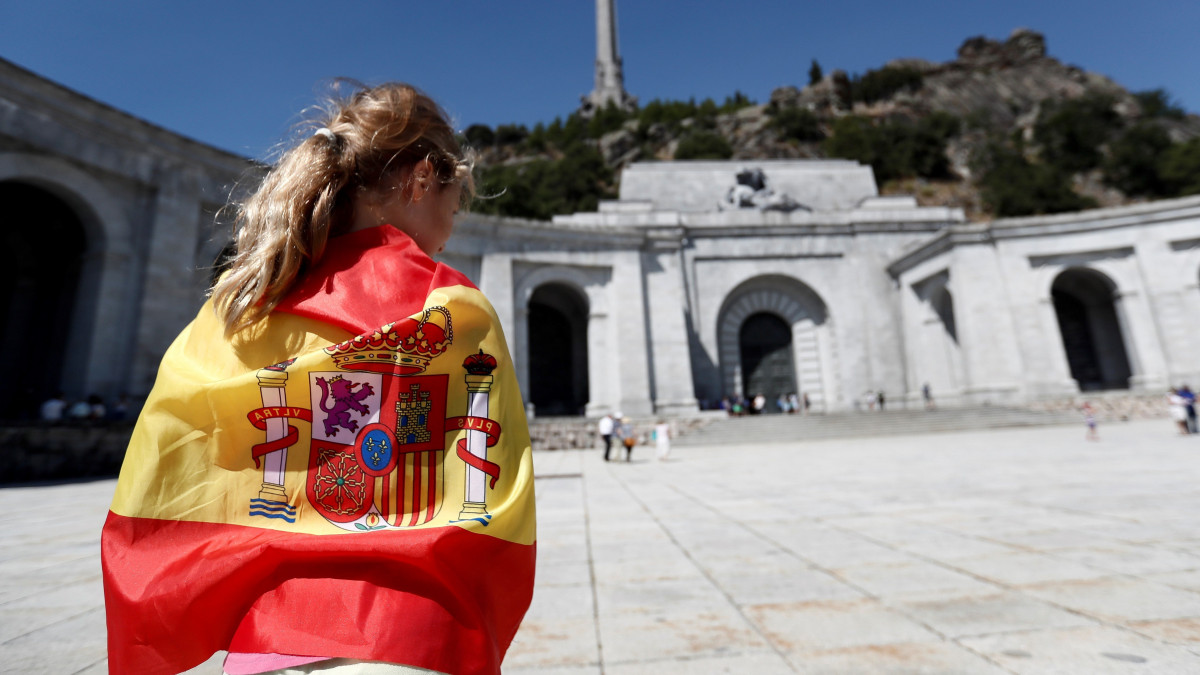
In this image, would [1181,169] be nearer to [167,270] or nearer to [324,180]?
[324,180]

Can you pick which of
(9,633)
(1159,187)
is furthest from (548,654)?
(1159,187)

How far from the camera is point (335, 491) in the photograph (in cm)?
95

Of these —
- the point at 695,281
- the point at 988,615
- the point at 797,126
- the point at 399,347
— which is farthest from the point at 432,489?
the point at 797,126

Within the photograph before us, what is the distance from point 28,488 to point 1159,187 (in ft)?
201

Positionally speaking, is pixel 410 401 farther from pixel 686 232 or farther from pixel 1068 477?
pixel 686 232

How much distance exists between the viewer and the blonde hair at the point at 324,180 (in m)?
1.04

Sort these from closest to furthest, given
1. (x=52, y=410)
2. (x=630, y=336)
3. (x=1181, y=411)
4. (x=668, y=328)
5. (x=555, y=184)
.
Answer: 1. (x=52, y=410)
2. (x=1181, y=411)
3. (x=630, y=336)
4. (x=668, y=328)
5. (x=555, y=184)

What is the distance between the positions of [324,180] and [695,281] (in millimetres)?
23532

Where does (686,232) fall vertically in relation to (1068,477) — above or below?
above

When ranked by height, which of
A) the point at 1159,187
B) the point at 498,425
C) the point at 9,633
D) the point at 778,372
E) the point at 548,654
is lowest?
the point at 548,654

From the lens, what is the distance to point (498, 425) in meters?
1.00

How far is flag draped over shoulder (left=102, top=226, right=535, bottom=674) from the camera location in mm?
868

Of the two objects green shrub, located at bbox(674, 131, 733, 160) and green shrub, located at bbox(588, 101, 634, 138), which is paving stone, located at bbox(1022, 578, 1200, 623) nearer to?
green shrub, located at bbox(674, 131, 733, 160)

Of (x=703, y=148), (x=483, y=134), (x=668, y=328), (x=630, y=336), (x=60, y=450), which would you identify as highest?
(x=483, y=134)
